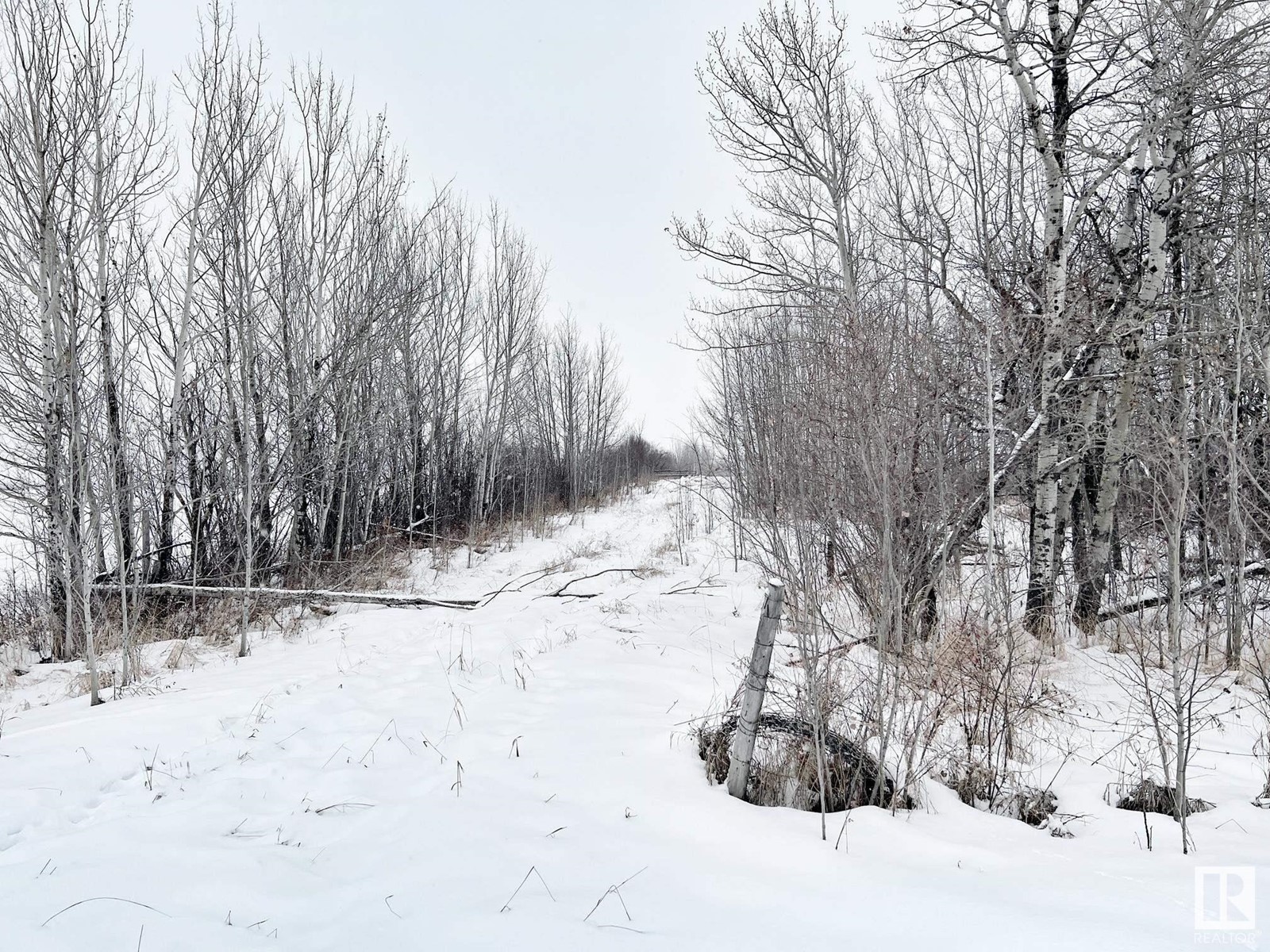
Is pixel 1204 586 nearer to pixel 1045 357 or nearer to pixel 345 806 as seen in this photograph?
pixel 1045 357

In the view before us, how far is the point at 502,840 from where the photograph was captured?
2.38 m

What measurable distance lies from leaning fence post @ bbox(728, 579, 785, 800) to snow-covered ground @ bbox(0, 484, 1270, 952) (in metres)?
0.14

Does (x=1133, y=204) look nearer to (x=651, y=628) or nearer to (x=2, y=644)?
(x=651, y=628)

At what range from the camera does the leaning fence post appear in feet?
8.66

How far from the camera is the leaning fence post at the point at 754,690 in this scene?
264cm

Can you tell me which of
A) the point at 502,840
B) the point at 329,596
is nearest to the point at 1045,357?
the point at 502,840

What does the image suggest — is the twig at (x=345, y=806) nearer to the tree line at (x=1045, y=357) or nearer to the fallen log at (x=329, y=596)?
the tree line at (x=1045, y=357)

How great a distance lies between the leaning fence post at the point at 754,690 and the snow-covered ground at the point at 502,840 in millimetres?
143

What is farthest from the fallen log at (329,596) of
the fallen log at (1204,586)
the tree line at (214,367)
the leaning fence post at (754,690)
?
the fallen log at (1204,586)

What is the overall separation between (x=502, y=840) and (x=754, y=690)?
1.24 metres

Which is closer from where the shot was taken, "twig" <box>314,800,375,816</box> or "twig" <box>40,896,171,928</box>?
"twig" <box>40,896,171,928</box>

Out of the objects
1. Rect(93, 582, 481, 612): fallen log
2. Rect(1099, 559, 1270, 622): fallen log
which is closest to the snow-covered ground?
Rect(1099, 559, 1270, 622): fallen log

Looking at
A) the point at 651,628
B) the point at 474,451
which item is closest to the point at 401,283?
the point at 474,451

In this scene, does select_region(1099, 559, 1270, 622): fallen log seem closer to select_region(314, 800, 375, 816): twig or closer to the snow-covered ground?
the snow-covered ground
